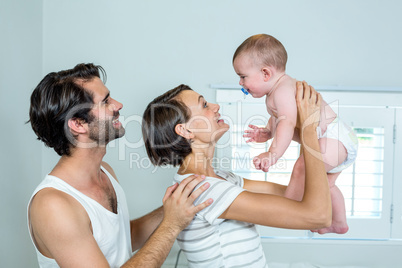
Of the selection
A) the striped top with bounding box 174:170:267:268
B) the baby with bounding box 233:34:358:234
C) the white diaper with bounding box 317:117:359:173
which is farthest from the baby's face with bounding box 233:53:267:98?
the striped top with bounding box 174:170:267:268

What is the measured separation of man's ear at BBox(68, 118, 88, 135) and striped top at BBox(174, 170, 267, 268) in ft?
1.49

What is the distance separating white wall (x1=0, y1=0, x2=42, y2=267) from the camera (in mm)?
1667

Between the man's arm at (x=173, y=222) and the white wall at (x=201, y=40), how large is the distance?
3.32ft

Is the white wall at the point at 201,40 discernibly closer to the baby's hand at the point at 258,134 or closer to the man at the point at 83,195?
the baby's hand at the point at 258,134

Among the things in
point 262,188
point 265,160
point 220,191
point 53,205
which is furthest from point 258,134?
point 53,205

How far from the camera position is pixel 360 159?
2197mm

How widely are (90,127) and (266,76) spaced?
641 millimetres

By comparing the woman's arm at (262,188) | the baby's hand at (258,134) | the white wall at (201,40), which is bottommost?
the woman's arm at (262,188)

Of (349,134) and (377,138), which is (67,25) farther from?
(377,138)

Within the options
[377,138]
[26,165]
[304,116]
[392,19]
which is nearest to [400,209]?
[377,138]

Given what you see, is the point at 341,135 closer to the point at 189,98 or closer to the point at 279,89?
the point at 279,89

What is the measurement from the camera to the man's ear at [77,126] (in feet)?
4.29

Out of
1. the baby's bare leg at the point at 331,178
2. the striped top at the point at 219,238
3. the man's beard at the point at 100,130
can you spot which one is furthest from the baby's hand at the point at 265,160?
the man's beard at the point at 100,130

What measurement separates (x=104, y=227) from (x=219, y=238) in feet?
1.24
